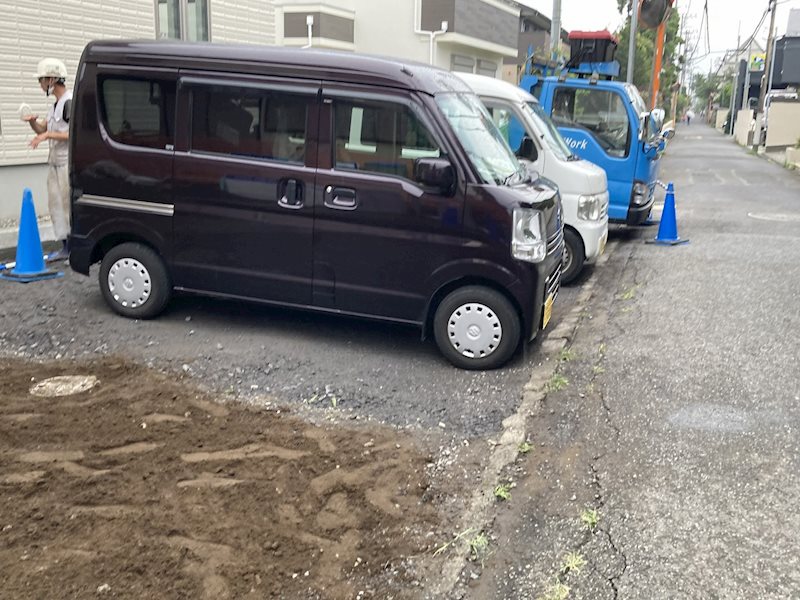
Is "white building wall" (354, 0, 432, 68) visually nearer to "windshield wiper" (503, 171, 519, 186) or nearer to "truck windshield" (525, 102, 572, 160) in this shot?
"truck windshield" (525, 102, 572, 160)

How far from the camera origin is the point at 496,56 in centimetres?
2781

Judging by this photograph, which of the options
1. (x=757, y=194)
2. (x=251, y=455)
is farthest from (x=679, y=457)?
(x=757, y=194)

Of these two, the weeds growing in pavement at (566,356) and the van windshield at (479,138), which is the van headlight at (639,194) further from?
the weeds growing in pavement at (566,356)

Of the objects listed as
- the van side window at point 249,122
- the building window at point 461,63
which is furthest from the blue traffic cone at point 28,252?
the building window at point 461,63

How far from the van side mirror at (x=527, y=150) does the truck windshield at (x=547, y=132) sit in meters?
0.18

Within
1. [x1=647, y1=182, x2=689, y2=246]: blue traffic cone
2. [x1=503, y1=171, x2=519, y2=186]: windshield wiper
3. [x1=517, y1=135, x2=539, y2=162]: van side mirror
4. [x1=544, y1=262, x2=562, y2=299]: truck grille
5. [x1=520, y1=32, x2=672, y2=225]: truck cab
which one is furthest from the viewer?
[x1=647, y1=182, x2=689, y2=246]: blue traffic cone

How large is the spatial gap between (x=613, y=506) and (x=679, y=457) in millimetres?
752

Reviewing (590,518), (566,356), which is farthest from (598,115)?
(590,518)

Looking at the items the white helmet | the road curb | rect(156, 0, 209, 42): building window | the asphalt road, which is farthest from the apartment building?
the road curb

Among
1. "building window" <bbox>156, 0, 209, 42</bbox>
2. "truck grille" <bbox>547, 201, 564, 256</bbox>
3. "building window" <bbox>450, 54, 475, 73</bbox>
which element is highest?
"building window" <bbox>450, 54, 475, 73</bbox>

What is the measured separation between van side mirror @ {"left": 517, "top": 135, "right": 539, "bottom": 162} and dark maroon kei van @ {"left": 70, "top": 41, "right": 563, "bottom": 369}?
67.9 inches

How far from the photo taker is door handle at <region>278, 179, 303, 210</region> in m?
5.82

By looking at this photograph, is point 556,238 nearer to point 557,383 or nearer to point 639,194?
point 557,383

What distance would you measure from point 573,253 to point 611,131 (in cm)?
261
